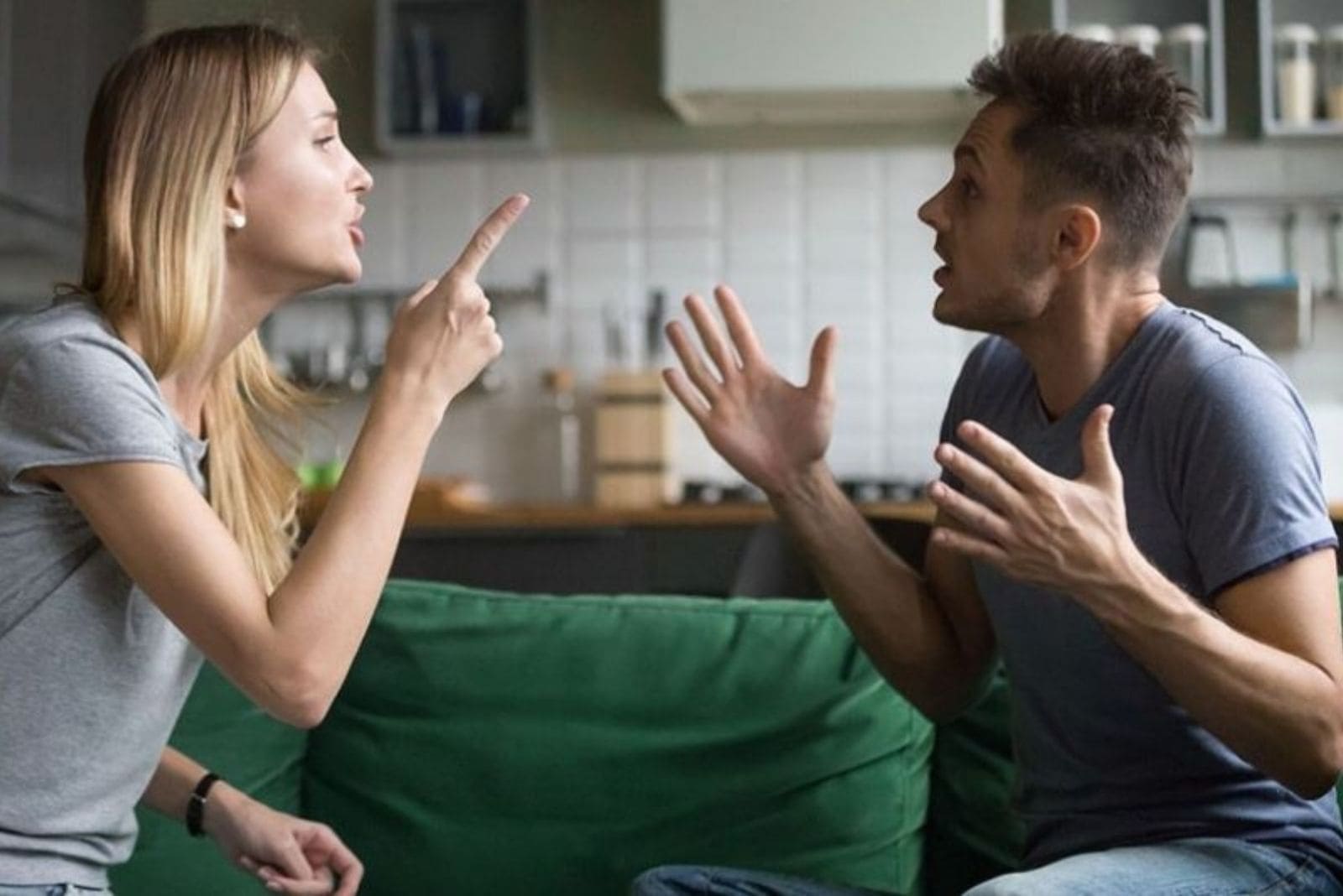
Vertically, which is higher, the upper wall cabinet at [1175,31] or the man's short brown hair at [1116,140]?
the upper wall cabinet at [1175,31]

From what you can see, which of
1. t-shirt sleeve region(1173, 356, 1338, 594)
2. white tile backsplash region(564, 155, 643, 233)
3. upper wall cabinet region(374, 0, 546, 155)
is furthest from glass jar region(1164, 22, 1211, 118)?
t-shirt sleeve region(1173, 356, 1338, 594)

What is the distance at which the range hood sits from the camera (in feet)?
15.1

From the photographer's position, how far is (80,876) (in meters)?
1.54

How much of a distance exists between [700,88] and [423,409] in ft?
10.7

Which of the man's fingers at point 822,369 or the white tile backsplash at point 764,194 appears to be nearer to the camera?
the man's fingers at point 822,369

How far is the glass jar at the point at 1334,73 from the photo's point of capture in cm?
461

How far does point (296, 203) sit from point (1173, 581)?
2.81ft

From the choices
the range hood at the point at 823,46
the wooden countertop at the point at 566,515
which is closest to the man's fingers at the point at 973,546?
the wooden countertop at the point at 566,515

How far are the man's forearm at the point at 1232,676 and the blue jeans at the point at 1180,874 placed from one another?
0.10 metres

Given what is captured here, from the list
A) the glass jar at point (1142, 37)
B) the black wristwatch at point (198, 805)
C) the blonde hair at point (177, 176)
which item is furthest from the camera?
the glass jar at point (1142, 37)

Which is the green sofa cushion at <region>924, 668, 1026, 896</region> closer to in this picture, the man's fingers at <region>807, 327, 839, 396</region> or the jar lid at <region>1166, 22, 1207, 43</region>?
the man's fingers at <region>807, 327, 839, 396</region>

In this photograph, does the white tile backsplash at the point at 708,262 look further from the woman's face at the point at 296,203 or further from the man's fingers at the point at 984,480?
the man's fingers at the point at 984,480

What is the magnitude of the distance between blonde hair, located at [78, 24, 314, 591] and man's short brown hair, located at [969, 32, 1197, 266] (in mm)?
741

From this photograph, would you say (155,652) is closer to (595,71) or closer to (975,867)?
(975,867)
